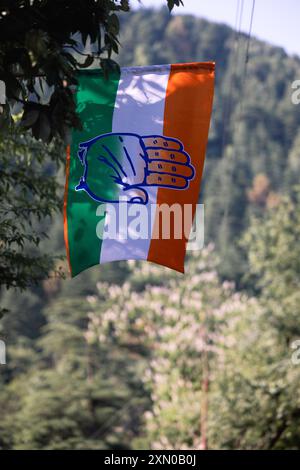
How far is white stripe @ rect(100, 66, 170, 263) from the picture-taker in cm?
555

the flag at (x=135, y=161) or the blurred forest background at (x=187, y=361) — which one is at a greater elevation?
the flag at (x=135, y=161)

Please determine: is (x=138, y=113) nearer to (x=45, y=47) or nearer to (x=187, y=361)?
(x=45, y=47)

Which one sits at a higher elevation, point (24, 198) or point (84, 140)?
point (84, 140)

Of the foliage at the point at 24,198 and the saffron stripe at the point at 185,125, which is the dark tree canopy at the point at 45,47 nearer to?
the saffron stripe at the point at 185,125

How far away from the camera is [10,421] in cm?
2753

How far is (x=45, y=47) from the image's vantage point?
406cm

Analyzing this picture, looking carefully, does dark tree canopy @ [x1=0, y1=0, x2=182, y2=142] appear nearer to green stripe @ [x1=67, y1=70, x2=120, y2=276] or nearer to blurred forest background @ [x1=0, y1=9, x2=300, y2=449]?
green stripe @ [x1=67, y1=70, x2=120, y2=276]

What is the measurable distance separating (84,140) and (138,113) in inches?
19.6

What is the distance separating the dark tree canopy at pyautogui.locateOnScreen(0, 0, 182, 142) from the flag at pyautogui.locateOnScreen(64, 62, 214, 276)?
0.92 meters

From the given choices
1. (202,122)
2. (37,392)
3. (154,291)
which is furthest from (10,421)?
(202,122)

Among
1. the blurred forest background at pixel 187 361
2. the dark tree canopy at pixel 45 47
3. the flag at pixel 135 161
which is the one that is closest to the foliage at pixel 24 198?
the blurred forest background at pixel 187 361

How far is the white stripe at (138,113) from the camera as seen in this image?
555 centimetres

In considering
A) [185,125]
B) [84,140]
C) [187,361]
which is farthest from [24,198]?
[187,361]
